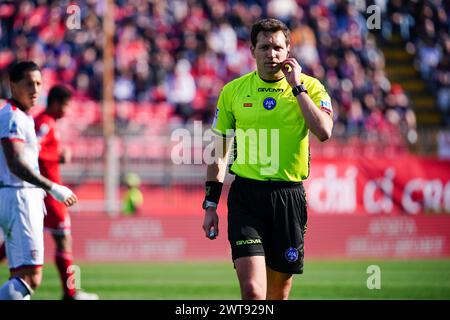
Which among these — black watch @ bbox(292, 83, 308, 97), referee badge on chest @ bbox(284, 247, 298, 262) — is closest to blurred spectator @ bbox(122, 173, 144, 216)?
referee badge on chest @ bbox(284, 247, 298, 262)

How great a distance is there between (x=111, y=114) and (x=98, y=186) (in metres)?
2.14

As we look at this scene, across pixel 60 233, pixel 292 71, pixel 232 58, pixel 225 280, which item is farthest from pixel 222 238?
pixel 292 71

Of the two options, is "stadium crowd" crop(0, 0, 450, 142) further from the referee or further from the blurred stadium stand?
the referee

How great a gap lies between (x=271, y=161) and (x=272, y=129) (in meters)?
0.26

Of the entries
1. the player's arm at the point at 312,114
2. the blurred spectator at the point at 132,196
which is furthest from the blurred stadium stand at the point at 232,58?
the player's arm at the point at 312,114

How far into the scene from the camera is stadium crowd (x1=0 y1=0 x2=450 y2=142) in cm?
2477

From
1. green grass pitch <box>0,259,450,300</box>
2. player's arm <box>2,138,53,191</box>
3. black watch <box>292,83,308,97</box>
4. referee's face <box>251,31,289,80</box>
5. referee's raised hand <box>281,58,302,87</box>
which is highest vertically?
referee's face <box>251,31,289,80</box>

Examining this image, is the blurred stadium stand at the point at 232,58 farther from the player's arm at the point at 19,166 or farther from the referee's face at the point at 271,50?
the referee's face at the point at 271,50

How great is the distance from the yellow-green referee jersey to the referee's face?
0.19 meters

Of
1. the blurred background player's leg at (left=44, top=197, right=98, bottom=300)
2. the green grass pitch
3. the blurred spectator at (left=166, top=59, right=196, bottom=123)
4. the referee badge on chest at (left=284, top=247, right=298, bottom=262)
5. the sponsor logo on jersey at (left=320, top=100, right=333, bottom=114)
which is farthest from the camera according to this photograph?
the blurred spectator at (left=166, top=59, right=196, bottom=123)

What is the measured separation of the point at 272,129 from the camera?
7.84 meters

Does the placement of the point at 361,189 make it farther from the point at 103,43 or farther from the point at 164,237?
the point at 103,43

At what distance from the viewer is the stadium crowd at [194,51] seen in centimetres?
2477

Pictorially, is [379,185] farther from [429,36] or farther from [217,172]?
[217,172]
